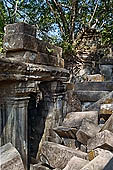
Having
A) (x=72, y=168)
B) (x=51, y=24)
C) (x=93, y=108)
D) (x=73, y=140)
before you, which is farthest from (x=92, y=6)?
(x=72, y=168)

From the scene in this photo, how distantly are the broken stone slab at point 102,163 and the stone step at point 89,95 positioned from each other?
2.22 m

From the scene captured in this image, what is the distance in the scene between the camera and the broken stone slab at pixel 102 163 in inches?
87.3

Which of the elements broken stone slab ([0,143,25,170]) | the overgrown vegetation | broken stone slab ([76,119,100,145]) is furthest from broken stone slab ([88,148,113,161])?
the overgrown vegetation

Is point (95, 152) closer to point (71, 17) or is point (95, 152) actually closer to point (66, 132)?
point (66, 132)

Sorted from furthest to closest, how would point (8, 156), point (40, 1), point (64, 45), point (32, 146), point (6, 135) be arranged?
point (40, 1) → point (64, 45) → point (32, 146) → point (6, 135) → point (8, 156)

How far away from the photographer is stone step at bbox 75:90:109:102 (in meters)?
4.54

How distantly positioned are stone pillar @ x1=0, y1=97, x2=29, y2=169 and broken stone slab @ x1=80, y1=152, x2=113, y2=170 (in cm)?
120

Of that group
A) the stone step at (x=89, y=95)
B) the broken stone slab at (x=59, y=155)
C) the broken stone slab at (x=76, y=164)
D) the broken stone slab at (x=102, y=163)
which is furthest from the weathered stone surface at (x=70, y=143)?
the stone step at (x=89, y=95)

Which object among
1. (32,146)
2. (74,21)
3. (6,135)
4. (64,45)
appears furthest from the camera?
Answer: (74,21)

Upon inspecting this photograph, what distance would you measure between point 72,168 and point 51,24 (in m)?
7.98

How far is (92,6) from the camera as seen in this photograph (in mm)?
9414

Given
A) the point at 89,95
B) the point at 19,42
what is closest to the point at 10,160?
the point at 19,42

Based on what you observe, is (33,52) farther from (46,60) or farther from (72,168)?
(72,168)

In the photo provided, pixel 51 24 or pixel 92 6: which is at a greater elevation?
pixel 92 6
